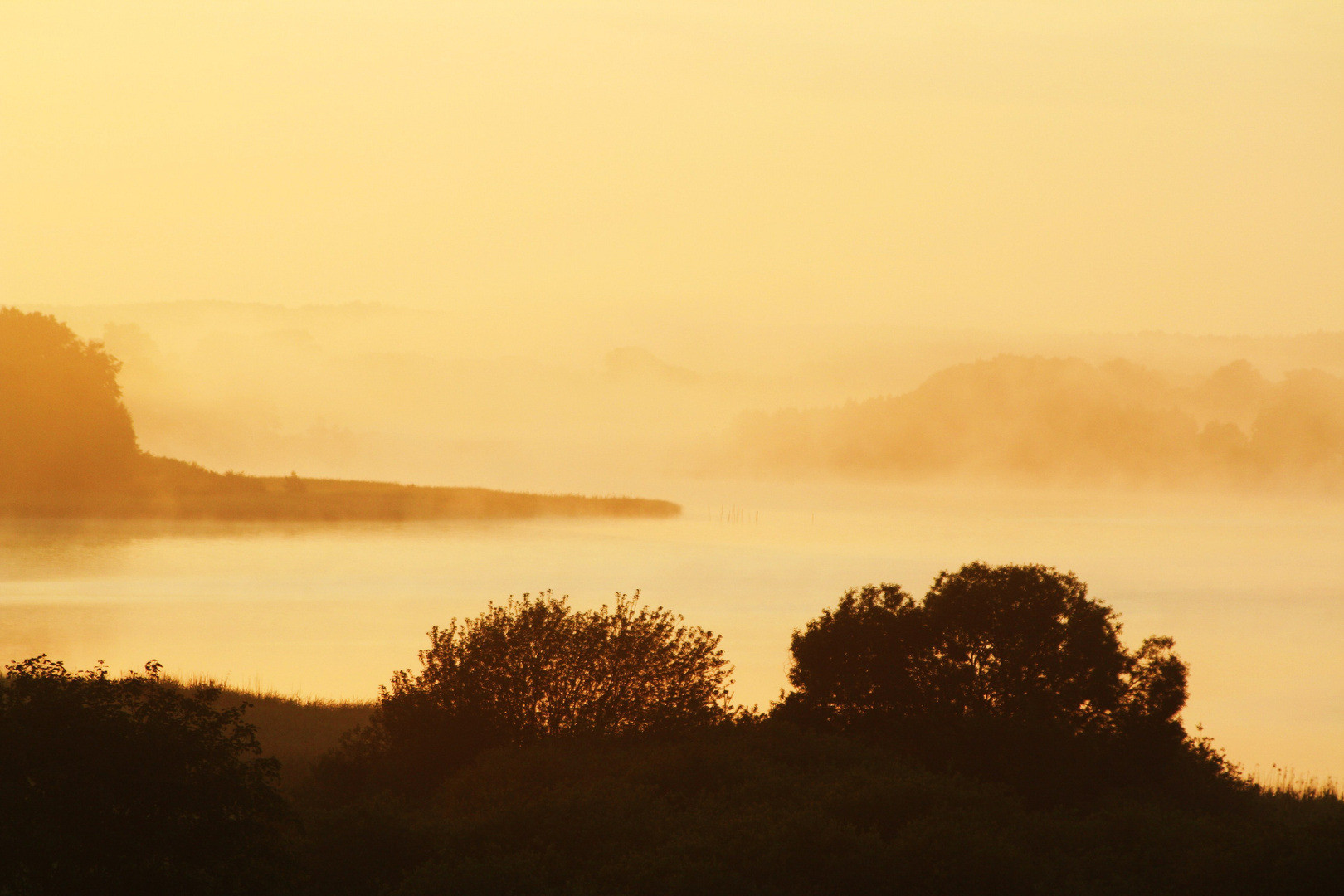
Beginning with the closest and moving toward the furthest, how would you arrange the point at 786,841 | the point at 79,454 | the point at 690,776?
the point at 786,841, the point at 690,776, the point at 79,454

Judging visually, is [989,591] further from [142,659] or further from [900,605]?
[142,659]

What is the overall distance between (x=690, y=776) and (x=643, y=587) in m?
48.7

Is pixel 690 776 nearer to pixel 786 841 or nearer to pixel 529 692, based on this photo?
pixel 786 841

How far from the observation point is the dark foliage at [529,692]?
A: 25984 millimetres

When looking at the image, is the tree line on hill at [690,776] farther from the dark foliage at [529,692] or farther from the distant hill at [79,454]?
the distant hill at [79,454]

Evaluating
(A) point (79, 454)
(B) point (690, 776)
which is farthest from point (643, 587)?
(B) point (690, 776)

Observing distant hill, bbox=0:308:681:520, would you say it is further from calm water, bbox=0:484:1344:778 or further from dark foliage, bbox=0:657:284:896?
dark foliage, bbox=0:657:284:896

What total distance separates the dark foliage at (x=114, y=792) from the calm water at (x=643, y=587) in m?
27.1

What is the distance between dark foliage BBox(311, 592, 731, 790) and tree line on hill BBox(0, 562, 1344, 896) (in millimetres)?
55

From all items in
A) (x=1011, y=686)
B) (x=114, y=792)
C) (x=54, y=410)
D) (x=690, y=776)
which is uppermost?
(x=54, y=410)

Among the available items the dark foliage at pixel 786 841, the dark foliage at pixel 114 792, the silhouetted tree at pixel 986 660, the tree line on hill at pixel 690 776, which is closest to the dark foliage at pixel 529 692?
the tree line on hill at pixel 690 776

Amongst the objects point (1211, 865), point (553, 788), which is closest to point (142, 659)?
point (553, 788)

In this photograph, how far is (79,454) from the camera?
297 ft

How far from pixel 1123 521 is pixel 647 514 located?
74561 mm
